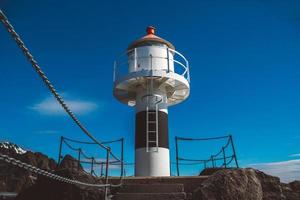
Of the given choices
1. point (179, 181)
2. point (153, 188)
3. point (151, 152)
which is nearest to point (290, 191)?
point (179, 181)

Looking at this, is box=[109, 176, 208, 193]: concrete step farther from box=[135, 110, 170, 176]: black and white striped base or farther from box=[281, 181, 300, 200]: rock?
box=[135, 110, 170, 176]: black and white striped base

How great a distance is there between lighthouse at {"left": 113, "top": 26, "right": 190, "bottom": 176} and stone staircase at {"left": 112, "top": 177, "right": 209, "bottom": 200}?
2331mm

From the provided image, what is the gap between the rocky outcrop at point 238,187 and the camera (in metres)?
5.95

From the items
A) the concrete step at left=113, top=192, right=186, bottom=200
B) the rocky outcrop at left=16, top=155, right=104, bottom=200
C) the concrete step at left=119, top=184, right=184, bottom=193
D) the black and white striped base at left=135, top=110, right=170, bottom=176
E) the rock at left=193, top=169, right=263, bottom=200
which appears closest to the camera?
the rock at left=193, top=169, right=263, bottom=200

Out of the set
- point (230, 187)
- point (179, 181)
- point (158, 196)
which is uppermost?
point (179, 181)

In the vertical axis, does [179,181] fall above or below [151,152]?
below

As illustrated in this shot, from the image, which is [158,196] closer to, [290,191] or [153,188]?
[153,188]

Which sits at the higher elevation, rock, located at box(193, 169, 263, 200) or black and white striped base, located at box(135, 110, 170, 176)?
black and white striped base, located at box(135, 110, 170, 176)

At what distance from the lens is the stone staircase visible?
6184mm

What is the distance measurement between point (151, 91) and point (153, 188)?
157 inches

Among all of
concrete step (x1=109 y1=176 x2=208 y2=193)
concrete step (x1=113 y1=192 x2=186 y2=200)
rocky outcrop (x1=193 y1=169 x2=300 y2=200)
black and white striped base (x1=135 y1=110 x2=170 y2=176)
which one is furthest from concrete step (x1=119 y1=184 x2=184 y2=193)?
black and white striped base (x1=135 y1=110 x2=170 y2=176)

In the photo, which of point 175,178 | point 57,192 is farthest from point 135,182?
point 57,192

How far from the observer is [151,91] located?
9.95 m

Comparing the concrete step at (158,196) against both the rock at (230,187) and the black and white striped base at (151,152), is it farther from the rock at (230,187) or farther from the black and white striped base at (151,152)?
the black and white striped base at (151,152)
